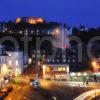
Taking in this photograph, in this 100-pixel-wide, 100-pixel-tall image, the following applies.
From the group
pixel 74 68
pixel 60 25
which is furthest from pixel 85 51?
pixel 60 25

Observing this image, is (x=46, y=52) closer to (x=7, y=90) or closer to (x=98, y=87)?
(x=98, y=87)

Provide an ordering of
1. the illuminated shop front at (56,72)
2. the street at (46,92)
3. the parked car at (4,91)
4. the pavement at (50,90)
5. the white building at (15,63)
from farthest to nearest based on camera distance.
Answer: the white building at (15,63) < the illuminated shop front at (56,72) < the pavement at (50,90) < the street at (46,92) < the parked car at (4,91)

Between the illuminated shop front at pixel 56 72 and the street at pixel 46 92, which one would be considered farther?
the illuminated shop front at pixel 56 72

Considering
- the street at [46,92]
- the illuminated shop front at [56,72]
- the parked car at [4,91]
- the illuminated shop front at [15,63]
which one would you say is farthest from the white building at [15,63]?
the parked car at [4,91]

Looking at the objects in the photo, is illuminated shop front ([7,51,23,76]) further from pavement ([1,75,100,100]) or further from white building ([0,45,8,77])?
pavement ([1,75,100,100])

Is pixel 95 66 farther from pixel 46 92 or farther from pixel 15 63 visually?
pixel 46 92

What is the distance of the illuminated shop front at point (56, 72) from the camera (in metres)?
42.1

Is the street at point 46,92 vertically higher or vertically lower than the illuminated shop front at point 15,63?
lower

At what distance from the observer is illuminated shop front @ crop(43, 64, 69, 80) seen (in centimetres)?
4206

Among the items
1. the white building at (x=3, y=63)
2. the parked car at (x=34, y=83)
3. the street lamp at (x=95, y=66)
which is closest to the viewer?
the parked car at (x=34, y=83)

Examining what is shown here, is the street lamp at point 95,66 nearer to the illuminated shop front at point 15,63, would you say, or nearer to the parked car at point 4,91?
the illuminated shop front at point 15,63

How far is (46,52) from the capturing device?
55.2 m

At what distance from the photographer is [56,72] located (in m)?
42.4

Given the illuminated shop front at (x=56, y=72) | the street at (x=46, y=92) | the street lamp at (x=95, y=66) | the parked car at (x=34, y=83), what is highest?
the street lamp at (x=95, y=66)
